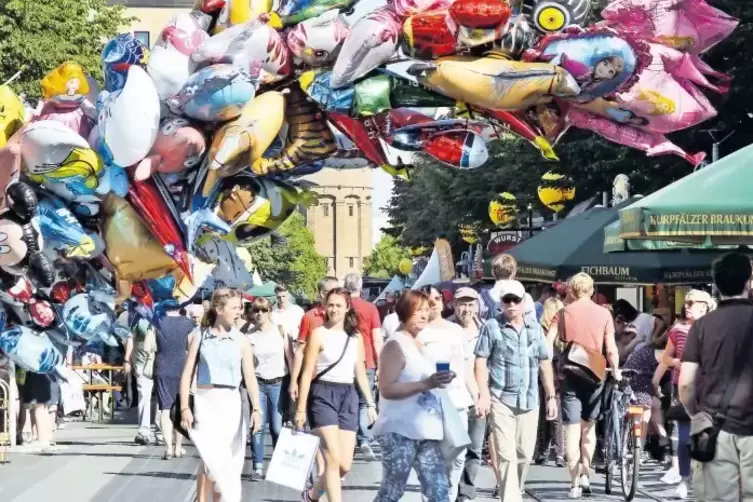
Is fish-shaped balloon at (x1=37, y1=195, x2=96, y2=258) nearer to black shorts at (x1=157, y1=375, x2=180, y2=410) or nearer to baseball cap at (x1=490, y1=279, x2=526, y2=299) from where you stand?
black shorts at (x1=157, y1=375, x2=180, y2=410)

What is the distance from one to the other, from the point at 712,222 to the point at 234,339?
3.34 meters

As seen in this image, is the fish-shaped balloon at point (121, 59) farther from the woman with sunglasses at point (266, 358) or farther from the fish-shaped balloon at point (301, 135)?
the woman with sunglasses at point (266, 358)

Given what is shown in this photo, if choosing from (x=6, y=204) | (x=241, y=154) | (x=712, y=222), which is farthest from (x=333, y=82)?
(x=712, y=222)

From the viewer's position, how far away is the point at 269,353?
16.3m

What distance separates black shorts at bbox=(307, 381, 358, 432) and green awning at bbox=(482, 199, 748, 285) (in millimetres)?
7251

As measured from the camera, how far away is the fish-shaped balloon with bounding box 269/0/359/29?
1555 centimetres

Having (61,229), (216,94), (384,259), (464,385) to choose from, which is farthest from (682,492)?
→ (384,259)

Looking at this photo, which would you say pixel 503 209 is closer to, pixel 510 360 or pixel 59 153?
pixel 59 153

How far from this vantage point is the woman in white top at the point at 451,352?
1034 centimetres

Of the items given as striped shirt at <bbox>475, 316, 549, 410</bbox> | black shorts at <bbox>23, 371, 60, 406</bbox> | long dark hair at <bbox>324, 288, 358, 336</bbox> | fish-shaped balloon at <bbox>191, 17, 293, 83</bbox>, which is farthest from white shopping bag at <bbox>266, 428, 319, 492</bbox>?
black shorts at <bbox>23, 371, 60, 406</bbox>

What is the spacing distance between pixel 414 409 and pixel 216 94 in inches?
215

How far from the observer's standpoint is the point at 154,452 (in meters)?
19.4

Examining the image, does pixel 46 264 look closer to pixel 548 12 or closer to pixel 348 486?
pixel 348 486

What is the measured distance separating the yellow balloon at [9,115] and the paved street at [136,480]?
3208 mm
